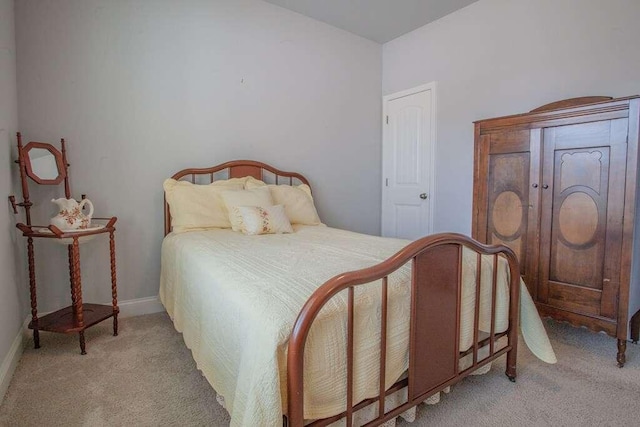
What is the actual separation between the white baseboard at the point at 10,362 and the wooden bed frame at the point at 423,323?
1.53m

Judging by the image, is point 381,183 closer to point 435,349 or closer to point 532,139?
point 532,139

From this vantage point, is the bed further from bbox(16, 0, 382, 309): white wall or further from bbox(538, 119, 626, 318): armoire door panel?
bbox(16, 0, 382, 309): white wall

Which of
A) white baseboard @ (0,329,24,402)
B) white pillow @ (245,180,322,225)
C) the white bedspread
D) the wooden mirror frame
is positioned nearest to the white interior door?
white pillow @ (245,180,322,225)

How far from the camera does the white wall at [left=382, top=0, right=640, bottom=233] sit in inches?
89.5

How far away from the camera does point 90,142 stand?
247 centimetres

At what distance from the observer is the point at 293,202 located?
2975 mm

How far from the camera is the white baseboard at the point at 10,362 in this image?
5.39 feet

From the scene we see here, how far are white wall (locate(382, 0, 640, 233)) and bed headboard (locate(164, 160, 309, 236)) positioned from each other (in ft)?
4.74

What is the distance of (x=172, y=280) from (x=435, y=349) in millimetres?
1615

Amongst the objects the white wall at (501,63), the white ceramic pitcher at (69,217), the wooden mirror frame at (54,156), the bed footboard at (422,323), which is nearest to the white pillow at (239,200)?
the white ceramic pitcher at (69,217)

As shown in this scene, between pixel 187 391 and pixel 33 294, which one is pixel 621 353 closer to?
pixel 187 391

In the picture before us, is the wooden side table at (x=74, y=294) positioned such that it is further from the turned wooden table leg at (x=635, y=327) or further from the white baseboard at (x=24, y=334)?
the turned wooden table leg at (x=635, y=327)

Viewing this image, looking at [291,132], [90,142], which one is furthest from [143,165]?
[291,132]

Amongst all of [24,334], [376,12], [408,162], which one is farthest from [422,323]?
[376,12]
